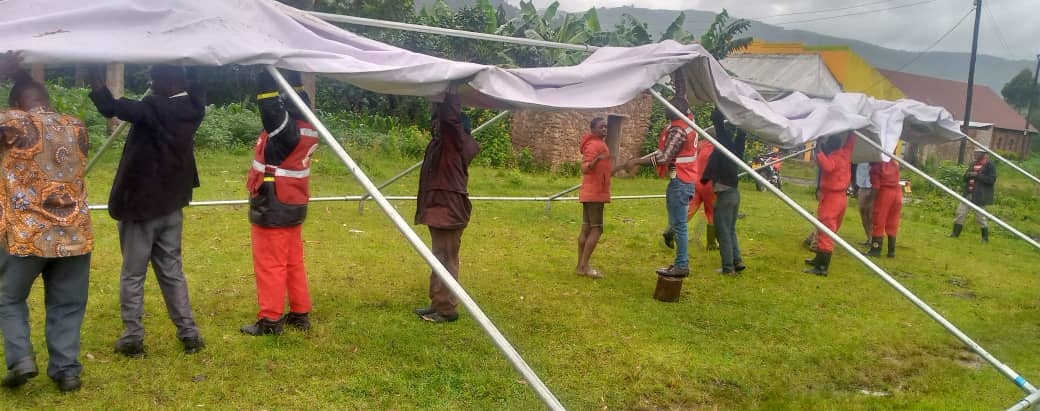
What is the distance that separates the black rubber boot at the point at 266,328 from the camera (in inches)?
185

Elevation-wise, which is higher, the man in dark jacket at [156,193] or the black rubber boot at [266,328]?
the man in dark jacket at [156,193]

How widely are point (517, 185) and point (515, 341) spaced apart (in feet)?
28.7

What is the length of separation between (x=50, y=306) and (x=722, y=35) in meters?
17.0

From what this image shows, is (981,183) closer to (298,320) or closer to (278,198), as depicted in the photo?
(298,320)

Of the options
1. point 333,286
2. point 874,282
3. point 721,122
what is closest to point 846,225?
point 874,282

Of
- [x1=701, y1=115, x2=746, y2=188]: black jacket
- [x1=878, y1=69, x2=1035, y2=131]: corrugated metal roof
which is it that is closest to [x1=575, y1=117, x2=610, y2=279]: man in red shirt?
[x1=701, y1=115, x2=746, y2=188]: black jacket

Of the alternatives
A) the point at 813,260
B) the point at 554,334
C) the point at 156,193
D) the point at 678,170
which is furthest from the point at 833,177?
the point at 156,193

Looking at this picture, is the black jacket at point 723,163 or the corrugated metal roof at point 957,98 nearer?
the black jacket at point 723,163

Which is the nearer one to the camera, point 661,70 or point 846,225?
point 661,70

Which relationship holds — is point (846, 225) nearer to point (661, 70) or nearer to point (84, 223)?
point (661, 70)

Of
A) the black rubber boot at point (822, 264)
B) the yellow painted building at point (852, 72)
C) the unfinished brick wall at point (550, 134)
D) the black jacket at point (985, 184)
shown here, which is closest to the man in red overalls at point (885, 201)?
the black rubber boot at point (822, 264)

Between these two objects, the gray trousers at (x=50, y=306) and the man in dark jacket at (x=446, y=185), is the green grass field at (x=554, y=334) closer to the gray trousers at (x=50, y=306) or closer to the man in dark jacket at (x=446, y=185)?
the gray trousers at (x=50, y=306)

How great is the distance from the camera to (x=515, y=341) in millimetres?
5078

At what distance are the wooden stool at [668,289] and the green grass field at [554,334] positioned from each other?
102 millimetres
